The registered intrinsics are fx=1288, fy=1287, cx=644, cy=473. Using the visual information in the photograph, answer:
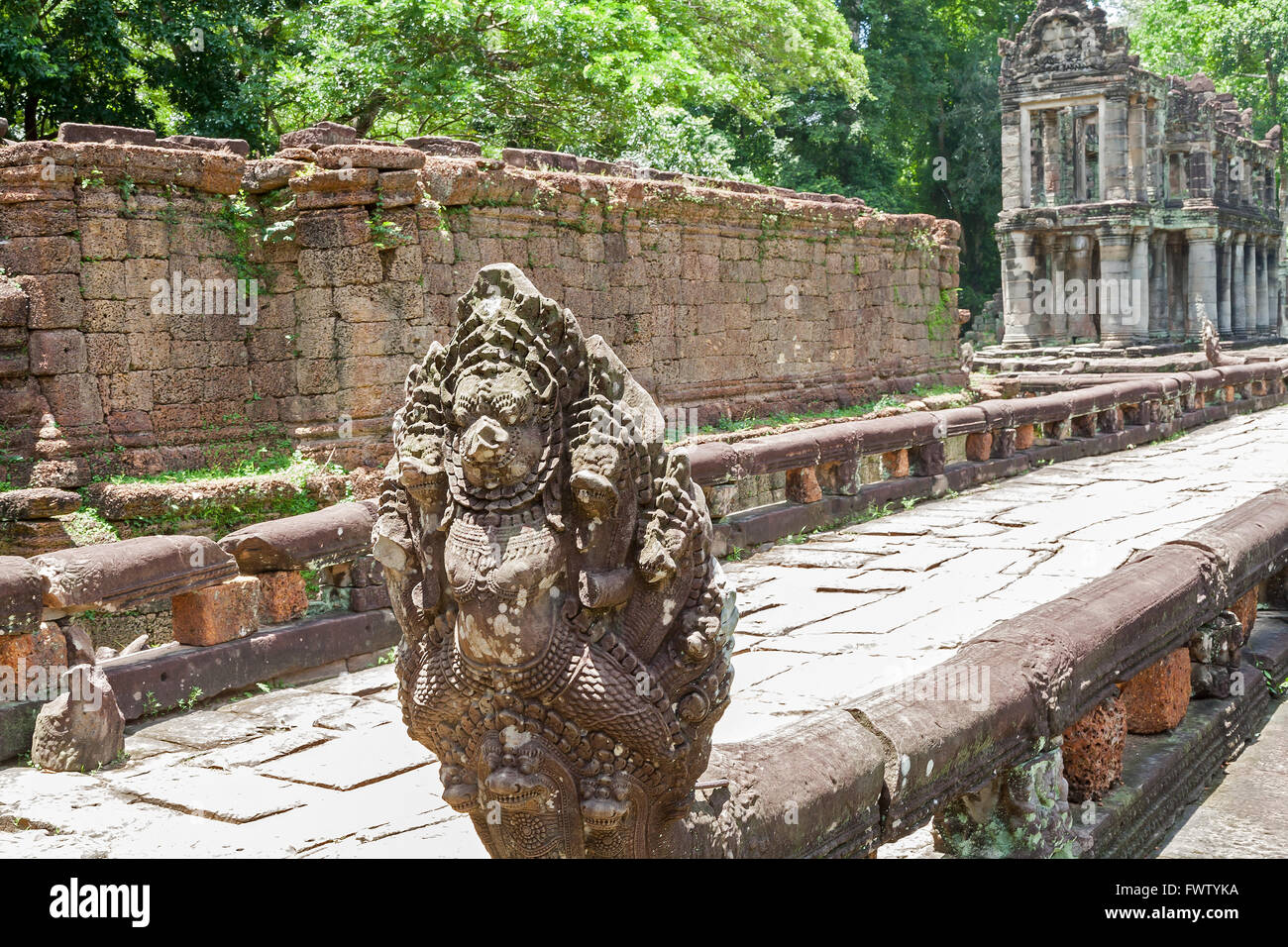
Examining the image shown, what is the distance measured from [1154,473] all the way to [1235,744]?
7025 millimetres

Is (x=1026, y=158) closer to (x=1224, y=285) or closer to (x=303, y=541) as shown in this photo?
(x=1224, y=285)

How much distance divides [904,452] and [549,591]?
8166mm

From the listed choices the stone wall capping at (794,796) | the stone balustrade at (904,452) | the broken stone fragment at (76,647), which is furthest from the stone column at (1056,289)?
the stone wall capping at (794,796)

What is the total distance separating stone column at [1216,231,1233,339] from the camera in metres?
38.3

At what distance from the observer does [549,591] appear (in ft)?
8.57

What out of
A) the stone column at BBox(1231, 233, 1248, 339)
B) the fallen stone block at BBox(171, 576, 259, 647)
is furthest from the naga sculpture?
the stone column at BBox(1231, 233, 1248, 339)

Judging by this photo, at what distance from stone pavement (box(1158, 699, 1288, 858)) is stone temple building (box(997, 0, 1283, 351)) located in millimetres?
29166

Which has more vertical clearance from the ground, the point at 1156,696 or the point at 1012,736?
the point at 1012,736

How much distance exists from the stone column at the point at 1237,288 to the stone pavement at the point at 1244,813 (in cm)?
3851

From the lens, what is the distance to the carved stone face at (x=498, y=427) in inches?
101

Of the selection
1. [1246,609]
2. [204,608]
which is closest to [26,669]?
[204,608]
